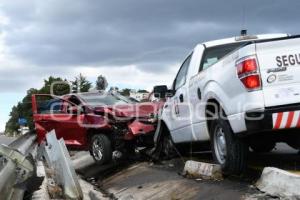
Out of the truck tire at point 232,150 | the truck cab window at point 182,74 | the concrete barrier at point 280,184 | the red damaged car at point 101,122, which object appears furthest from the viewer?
the red damaged car at point 101,122

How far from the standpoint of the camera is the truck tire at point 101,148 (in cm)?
1163

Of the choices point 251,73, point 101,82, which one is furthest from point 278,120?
point 101,82

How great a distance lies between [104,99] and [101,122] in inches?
53.9

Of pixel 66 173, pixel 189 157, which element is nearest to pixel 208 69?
pixel 66 173

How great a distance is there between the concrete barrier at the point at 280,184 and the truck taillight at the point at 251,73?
98cm

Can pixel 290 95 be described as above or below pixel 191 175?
above

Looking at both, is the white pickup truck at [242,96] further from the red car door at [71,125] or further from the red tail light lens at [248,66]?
the red car door at [71,125]

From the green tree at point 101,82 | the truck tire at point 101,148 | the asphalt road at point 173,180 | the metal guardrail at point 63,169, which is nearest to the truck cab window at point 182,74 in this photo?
the asphalt road at point 173,180

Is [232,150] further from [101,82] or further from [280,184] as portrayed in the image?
[101,82]

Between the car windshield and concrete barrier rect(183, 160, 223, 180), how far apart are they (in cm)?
446

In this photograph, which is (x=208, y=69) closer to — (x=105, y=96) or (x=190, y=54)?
(x=190, y=54)

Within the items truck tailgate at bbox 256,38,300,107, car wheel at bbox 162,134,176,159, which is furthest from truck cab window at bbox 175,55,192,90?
truck tailgate at bbox 256,38,300,107

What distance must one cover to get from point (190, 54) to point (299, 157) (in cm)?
254

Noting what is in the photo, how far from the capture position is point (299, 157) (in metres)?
9.55
